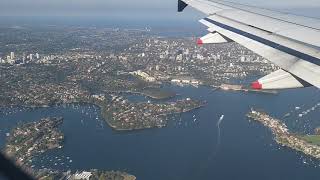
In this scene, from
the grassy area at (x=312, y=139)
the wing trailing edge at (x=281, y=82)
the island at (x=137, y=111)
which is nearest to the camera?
the wing trailing edge at (x=281, y=82)

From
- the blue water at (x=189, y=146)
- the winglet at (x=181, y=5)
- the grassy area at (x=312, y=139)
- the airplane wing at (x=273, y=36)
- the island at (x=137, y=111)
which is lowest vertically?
Answer: the blue water at (x=189, y=146)

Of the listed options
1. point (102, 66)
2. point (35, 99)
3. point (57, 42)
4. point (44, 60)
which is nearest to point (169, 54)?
point (102, 66)

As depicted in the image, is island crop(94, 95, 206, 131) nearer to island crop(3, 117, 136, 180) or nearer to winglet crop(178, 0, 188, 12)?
island crop(3, 117, 136, 180)

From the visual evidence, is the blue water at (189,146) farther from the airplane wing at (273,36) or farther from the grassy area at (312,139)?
the airplane wing at (273,36)

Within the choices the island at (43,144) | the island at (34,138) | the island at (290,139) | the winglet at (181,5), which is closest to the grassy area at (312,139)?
the island at (290,139)

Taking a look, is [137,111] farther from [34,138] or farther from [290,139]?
[290,139]

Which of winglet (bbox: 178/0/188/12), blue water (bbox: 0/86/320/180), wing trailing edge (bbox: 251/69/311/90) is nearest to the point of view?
wing trailing edge (bbox: 251/69/311/90)

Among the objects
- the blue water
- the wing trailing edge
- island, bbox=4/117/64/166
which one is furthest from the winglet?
island, bbox=4/117/64/166

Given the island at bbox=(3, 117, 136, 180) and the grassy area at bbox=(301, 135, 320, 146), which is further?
the grassy area at bbox=(301, 135, 320, 146)
